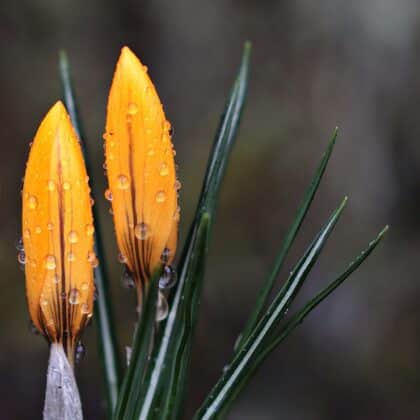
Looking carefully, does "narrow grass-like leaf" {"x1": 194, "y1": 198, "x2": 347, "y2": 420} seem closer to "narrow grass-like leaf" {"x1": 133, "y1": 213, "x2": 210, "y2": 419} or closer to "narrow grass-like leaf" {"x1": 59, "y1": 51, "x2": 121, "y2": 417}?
"narrow grass-like leaf" {"x1": 133, "y1": 213, "x2": 210, "y2": 419}

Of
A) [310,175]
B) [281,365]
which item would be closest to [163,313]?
[281,365]

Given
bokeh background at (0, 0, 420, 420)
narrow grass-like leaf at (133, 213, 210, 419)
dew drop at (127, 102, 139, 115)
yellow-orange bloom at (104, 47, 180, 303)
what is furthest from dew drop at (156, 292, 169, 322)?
bokeh background at (0, 0, 420, 420)

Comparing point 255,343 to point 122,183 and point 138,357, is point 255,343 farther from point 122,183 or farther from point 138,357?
point 122,183

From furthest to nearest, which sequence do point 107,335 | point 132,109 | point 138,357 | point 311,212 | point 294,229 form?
1. point 311,212
2. point 107,335
3. point 294,229
4. point 132,109
5. point 138,357

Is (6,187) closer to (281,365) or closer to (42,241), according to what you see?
(281,365)

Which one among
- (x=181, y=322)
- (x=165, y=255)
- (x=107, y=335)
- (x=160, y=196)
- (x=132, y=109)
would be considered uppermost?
(x=132, y=109)

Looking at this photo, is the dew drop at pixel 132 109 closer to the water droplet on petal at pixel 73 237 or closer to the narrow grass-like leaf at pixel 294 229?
the water droplet on petal at pixel 73 237

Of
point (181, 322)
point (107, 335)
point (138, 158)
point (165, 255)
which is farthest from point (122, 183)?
point (107, 335)
